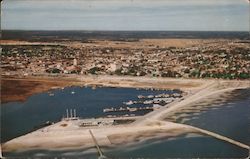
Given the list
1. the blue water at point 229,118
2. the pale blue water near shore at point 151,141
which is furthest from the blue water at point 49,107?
the blue water at point 229,118

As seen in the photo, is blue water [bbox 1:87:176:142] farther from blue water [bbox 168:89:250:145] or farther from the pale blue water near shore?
blue water [bbox 168:89:250:145]

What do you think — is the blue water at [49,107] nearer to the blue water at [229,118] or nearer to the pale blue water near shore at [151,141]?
the pale blue water near shore at [151,141]

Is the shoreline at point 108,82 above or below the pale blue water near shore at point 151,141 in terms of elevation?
above

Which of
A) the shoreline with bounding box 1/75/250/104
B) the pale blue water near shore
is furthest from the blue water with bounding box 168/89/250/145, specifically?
the shoreline with bounding box 1/75/250/104

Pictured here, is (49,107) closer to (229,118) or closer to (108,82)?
(108,82)

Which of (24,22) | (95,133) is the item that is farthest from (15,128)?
(24,22)

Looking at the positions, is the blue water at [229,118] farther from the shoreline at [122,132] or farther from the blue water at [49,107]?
the blue water at [49,107]

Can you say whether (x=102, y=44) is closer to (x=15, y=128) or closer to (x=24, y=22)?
(x=24, y=22)
